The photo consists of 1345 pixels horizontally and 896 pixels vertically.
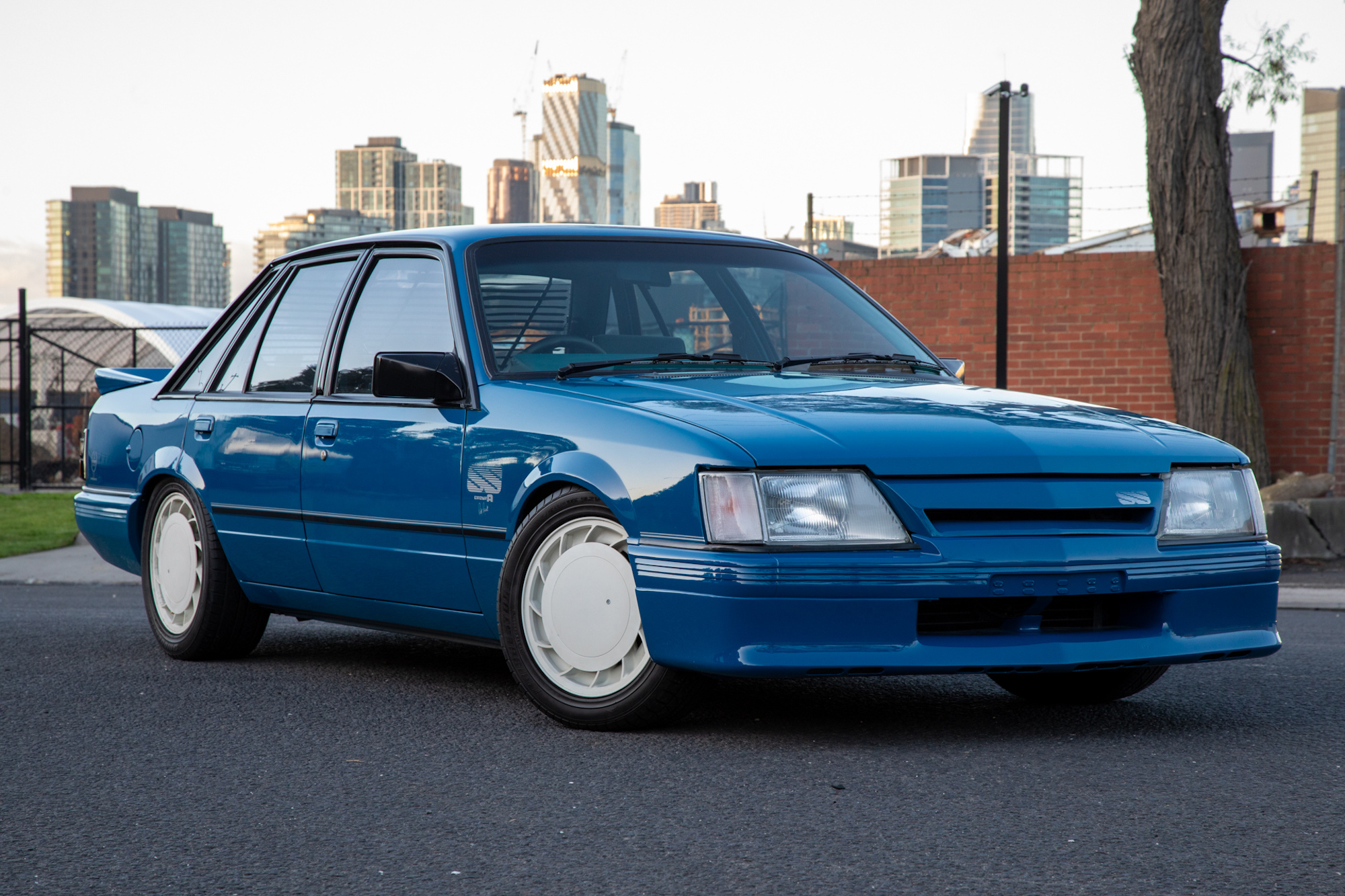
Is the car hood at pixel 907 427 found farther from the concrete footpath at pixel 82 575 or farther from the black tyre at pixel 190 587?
the concrete footpath at pixel 82 575

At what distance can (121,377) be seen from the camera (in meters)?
6.92

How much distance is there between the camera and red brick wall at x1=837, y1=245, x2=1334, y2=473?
13.5 metres

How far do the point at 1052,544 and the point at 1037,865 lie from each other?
118 centimetres

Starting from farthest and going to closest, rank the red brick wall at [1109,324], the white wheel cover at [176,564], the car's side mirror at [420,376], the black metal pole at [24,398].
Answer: the black metal pole at [24,398] → the red brick wall at [1109,324] → the white wheel cover at [176,564] → the car's side mirror at [420,376]

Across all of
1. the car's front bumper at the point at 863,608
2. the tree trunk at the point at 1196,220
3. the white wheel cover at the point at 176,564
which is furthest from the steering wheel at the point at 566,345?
the tree trunk at the point at 1196,220

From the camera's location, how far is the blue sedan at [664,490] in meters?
3.96

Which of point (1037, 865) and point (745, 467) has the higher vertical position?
point (745, 467)

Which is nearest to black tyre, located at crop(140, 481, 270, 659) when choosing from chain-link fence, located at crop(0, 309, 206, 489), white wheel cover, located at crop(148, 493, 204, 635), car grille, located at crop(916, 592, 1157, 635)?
white wheel cover, located at crop(148, 493, 204, 635)

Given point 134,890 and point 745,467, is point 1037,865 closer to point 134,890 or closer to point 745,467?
point 745,467

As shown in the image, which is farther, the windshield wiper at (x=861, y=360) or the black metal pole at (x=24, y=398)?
the black metal pole at (x=24, y=398)

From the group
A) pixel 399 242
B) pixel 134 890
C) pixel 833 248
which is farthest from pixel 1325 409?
pixel 134 890

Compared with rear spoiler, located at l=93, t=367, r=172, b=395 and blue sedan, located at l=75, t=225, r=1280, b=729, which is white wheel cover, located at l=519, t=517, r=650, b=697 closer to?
blue sedan, located at l=75, t=225, r=1280, b=729

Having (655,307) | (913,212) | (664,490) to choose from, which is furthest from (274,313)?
(913,212)

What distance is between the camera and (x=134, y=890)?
2957mm
